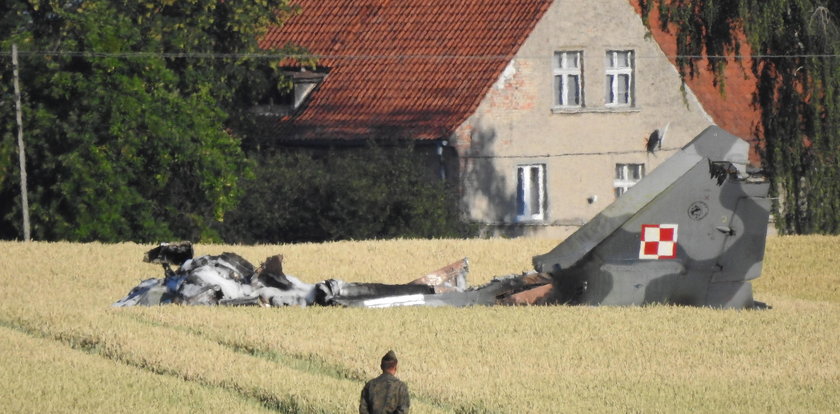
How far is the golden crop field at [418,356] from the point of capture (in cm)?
1856

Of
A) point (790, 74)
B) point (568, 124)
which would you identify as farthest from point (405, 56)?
point (790, 74)

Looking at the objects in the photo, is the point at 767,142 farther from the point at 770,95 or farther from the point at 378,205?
the point at 378,205

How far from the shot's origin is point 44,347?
75.5ft

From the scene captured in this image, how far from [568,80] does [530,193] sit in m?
3.77

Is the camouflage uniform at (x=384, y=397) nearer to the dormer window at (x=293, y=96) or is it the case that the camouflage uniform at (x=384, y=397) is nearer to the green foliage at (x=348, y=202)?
the green foliage at (x=348, y=202)

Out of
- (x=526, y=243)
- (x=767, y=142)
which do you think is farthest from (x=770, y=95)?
(x=526, y=243)

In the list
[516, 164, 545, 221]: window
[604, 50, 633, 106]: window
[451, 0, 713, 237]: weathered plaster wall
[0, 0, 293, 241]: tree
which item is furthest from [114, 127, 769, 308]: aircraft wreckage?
[604, 50, 633, 106]: window

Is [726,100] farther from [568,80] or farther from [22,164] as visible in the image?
[22,164]

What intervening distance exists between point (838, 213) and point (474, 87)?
38.2ft

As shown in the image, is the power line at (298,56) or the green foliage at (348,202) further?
the green foliage at (348,202)

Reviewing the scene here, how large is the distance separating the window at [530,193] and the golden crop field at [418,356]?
20.1 meters

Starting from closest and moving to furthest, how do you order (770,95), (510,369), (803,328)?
1. (510,369)
2. (803,328)
3. (770,95)

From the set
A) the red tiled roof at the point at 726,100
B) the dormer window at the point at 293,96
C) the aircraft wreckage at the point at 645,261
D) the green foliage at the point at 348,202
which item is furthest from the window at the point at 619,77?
the aircraft wreckage at the point at 645,261

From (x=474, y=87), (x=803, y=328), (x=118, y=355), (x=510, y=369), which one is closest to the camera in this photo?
(x=510, y=369)
